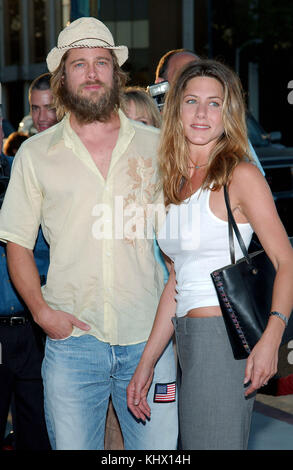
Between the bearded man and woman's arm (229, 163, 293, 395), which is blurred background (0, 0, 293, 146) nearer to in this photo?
the bearded man

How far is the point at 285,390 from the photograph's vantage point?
3.45m

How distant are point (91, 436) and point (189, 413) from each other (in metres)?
0.66

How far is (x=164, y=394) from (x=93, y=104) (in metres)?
1.39

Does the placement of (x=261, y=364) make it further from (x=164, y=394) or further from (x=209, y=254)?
(x=164, y=394)

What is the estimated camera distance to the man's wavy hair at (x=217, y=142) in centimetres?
347

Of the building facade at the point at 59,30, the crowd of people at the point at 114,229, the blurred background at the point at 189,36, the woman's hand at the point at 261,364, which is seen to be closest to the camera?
the woman's hand at the point at 261,364

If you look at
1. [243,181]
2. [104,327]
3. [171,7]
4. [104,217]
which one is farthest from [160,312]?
[171,7]

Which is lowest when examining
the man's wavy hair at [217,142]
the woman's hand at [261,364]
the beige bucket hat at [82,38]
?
the woman's hand at [261,364]

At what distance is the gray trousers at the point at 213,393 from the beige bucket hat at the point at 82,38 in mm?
1478

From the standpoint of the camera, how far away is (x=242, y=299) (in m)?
3.28

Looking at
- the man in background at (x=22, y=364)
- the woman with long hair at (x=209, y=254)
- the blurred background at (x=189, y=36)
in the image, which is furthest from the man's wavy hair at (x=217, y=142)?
the blurred background at (x=189, y=36)

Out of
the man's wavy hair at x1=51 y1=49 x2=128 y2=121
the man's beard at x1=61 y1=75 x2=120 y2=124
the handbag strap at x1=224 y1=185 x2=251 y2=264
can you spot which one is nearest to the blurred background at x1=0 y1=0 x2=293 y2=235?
the man's wavy hair at x1=51 y1=49 x2=128 y2=121

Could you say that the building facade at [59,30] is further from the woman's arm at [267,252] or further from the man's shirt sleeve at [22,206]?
the woman's arm at [267,252]

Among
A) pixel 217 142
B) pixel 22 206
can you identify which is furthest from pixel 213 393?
pixel 22 206
